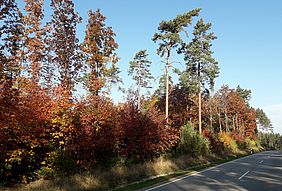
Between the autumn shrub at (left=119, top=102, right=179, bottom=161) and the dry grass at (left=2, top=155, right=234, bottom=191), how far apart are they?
3.19 ft

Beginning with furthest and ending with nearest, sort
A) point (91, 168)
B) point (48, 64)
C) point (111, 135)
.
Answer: point (48, 64), point (111, 135), point (91, 168)

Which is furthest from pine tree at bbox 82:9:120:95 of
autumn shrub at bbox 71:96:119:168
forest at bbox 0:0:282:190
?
autumn shrub at bbox 71:96:119:168

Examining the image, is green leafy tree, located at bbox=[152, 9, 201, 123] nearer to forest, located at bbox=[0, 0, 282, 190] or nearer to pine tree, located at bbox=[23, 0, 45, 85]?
forest, located at bbox=[0, 0, 282, 190]

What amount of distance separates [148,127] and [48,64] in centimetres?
1014

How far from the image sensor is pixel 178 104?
52.8 m

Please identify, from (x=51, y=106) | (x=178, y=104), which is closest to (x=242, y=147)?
(x=178, y=104)

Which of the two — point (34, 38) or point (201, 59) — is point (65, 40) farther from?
point (201, 59)

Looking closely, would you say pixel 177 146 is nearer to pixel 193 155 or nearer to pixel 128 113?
pixel 193 155

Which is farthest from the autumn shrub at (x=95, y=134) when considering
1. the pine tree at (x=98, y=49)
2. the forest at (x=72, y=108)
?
the pine tree at (x=98, y=49)

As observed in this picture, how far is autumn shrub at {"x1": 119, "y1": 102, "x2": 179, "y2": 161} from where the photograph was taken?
1850 cm

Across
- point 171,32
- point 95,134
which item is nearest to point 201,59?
point 171,32

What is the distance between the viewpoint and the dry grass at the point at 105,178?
11.2 m

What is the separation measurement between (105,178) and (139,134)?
19.4ft

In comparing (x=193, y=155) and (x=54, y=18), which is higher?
(x=54, y=18)
